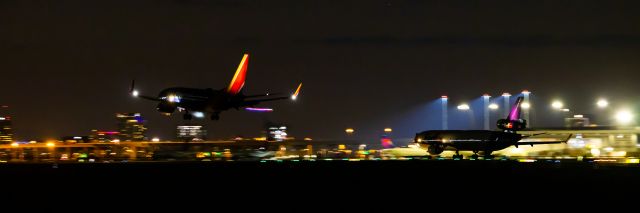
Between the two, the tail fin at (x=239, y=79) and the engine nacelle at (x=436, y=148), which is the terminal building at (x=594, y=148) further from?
the tail fin at (x=239, y=79)

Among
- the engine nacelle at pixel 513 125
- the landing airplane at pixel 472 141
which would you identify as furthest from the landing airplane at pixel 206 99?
the engine nacelle at pixel 513 125

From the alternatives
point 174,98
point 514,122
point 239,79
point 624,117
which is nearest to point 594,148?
point 514,122

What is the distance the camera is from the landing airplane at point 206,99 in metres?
84.2

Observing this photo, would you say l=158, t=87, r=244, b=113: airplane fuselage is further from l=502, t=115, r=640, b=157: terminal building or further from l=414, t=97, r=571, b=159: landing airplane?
l=502, t=115, r=640, b=157: terminal building

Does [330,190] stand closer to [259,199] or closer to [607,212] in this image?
[259,199]

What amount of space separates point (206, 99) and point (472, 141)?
151 feet

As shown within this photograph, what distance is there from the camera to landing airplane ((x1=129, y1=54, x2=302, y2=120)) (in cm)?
8425

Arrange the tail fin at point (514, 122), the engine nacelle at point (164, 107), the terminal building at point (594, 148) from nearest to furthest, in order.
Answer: the engine nacelle at point (164, 107)
the terminal building at point (594, 148)
the tail fin at point (514, 122)

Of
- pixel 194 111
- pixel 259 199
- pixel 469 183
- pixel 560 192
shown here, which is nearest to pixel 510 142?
pixel 194 111

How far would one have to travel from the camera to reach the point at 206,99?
282 feet

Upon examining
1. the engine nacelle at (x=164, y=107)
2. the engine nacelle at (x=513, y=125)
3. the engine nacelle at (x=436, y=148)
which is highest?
the engine nacelle at (x=513, y=125)

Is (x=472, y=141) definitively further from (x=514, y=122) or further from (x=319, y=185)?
(x=319, y=185)

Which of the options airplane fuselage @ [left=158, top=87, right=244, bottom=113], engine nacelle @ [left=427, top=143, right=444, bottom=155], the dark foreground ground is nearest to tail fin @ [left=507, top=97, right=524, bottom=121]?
engine nacelle @ [left=427, top=143, right=444, bottom=155]

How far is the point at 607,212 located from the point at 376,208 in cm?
993
